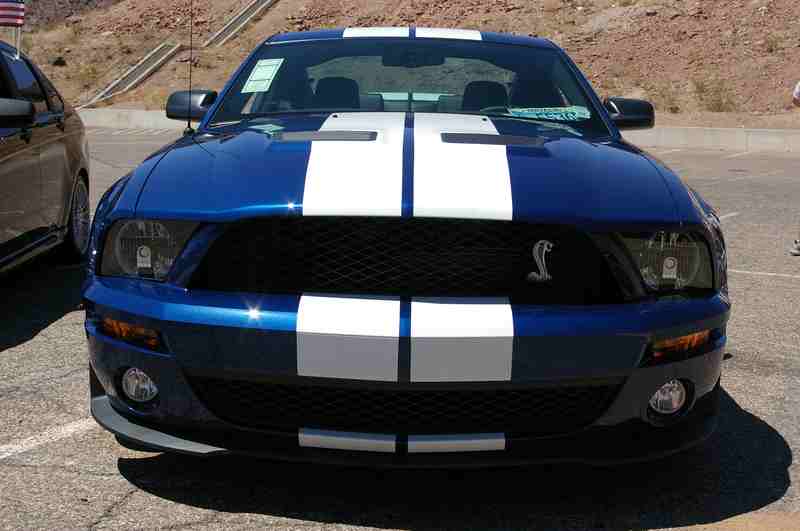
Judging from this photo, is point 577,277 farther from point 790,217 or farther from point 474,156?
point 790,217

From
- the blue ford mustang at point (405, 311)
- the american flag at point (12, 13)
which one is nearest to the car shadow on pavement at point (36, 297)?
the blue ford mustang at point (405, 311)

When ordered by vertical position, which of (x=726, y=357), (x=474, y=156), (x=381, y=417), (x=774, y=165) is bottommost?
(x=774, y=165)

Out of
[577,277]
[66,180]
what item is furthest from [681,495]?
[66,180]

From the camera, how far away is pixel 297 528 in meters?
3.31

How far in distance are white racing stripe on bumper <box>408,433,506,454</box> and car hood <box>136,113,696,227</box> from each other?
0.62 m

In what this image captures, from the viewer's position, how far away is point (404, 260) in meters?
3.36

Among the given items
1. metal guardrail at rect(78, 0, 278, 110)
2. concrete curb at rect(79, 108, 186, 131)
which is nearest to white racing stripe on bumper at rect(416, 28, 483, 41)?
concrete curb at rect(79, 108, 186, 131)

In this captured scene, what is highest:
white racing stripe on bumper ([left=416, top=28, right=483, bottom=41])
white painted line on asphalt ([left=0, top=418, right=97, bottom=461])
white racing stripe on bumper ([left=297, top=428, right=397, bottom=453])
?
white racing stripe on bumper ([left=416, top=28, right=483, bottom=41])

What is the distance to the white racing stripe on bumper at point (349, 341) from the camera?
3170 mm

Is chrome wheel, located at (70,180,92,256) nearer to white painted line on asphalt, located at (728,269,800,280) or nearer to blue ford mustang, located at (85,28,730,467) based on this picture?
blue ford mustang, located at (85,28,730,467)

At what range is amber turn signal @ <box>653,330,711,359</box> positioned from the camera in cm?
337

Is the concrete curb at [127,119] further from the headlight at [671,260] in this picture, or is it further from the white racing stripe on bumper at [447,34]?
the headlight at [671,260]

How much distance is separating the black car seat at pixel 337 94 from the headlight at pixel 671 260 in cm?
178

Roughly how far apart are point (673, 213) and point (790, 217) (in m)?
7.88
